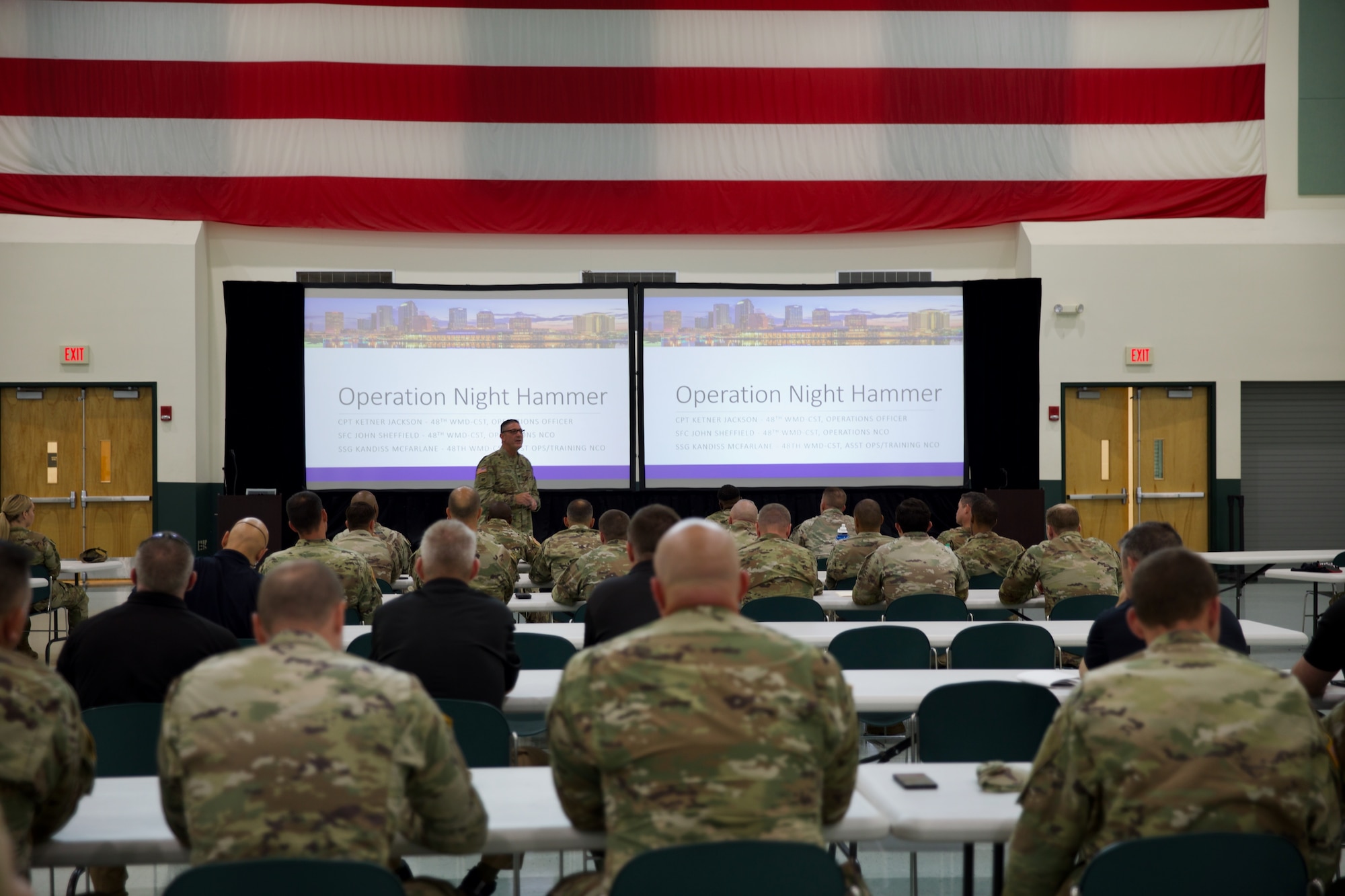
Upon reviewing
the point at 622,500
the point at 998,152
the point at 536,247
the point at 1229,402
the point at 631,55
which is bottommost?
the point at 622,500

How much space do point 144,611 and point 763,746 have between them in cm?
203

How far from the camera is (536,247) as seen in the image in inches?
474

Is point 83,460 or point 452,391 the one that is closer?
point 452,391

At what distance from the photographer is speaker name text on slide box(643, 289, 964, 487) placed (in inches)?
454

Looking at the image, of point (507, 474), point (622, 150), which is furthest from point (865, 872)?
point (622, 150)

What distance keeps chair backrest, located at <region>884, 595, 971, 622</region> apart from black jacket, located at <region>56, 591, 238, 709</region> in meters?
3.11

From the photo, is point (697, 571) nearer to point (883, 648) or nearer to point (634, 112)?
point (883, 648)

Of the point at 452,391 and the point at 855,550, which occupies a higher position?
the point at 452,391

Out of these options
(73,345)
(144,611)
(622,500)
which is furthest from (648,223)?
(144,611)

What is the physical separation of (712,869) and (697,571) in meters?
0.55

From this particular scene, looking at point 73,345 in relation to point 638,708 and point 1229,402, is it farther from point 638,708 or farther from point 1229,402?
point 1229,402

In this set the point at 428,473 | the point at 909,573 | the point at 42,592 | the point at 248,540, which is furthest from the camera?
the point at 428,473

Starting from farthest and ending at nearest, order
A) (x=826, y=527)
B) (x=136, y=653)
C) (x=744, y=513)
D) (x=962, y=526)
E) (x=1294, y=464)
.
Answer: (x=1294, y=464) → (x=826, y=527) → (x=962, y=526) → (x=744, y=513) → (x=136, y=653)

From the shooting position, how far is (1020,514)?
11.0 metres
